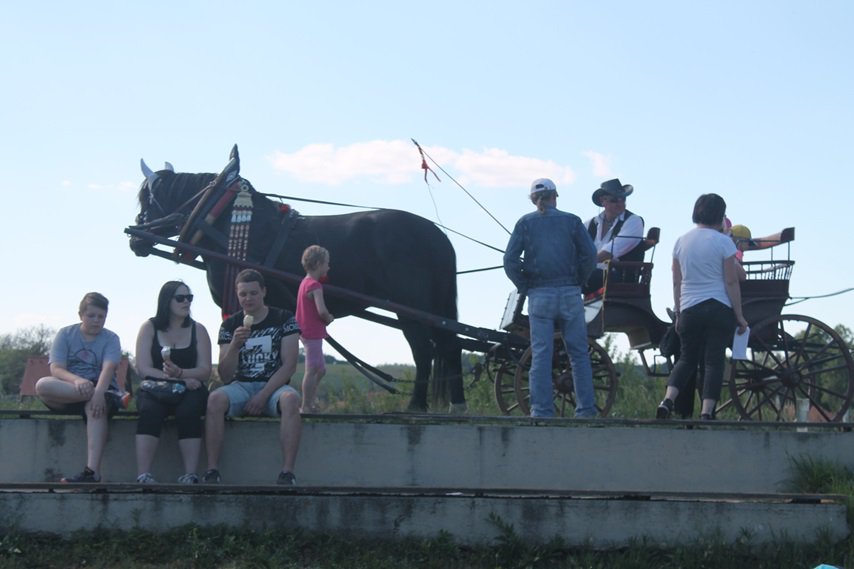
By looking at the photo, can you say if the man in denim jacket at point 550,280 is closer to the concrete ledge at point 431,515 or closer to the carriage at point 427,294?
the carriage at point 427,294

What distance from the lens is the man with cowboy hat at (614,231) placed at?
9641mm

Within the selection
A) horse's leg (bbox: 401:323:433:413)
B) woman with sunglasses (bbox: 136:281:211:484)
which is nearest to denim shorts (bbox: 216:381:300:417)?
woman with sunglasses (bbox: 136:281:211:484)

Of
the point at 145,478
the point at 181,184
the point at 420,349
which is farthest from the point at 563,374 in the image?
the point at 181,184

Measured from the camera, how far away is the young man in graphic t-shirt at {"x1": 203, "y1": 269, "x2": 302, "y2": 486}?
7273 mm

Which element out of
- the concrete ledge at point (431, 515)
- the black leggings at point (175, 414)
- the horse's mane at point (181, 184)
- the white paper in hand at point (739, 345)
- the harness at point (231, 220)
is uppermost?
the horse's mane at point (181, 184)

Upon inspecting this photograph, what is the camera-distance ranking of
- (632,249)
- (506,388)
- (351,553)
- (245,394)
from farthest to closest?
(506,388)
(632,249)
(245,394)
(351,553)

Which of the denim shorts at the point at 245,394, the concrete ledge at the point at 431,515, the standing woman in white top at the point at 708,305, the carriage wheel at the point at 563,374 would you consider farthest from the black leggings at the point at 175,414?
the standing woman in white top at the point at 708,305

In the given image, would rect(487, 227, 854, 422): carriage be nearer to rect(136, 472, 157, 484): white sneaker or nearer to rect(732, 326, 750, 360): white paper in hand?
rect(732, 326, 750, 360): white paper in hand

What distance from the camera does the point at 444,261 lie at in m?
11.4

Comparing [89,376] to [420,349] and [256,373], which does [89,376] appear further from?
[420,349]

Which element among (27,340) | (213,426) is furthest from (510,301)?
(27,340)

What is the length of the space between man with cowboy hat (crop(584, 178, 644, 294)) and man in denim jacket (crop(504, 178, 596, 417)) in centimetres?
79

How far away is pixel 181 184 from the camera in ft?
37.8

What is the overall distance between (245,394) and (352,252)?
3769 millimetres
